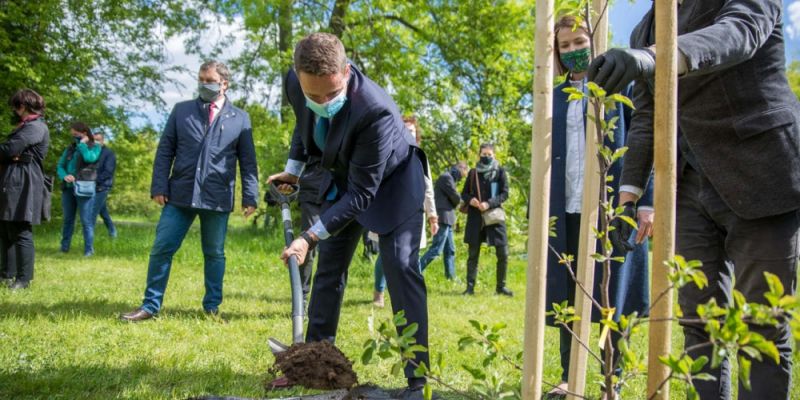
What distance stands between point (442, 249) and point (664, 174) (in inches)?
274

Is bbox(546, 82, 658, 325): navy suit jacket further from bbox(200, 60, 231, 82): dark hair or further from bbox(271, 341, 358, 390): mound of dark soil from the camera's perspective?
bbox(200, 60, 231, 82): dark hair

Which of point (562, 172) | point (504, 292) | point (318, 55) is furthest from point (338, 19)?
point (562, 172)

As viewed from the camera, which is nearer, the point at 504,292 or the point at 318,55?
the point at 318,55

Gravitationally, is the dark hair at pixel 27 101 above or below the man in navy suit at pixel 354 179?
above

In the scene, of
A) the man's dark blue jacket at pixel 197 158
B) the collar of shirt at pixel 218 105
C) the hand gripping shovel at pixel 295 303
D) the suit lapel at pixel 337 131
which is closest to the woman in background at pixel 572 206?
the suit lapel at pixel 337 131

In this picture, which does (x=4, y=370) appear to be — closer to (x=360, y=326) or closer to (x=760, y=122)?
(x=360, y=326)

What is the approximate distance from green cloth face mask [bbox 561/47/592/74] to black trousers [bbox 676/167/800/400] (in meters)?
0.63

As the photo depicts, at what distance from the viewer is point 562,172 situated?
2941 mm

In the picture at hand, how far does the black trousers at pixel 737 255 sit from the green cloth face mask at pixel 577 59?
2.07ft

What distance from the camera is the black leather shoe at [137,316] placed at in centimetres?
461

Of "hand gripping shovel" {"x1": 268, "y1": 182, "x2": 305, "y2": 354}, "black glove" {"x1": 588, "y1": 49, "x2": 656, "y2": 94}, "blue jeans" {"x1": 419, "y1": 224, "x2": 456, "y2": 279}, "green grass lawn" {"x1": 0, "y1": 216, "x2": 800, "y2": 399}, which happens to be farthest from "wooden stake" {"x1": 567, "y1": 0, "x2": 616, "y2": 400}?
"blue jeans" {"x1": 419, "y1": 224, "x2": 456, "y2": 279}

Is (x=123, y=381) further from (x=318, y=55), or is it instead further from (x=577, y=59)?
(x=577, y=59)

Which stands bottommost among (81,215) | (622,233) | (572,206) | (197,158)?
(81,215)

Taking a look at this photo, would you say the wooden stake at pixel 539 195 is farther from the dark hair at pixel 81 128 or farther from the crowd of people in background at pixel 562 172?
the dark hair at pixel 81 128
